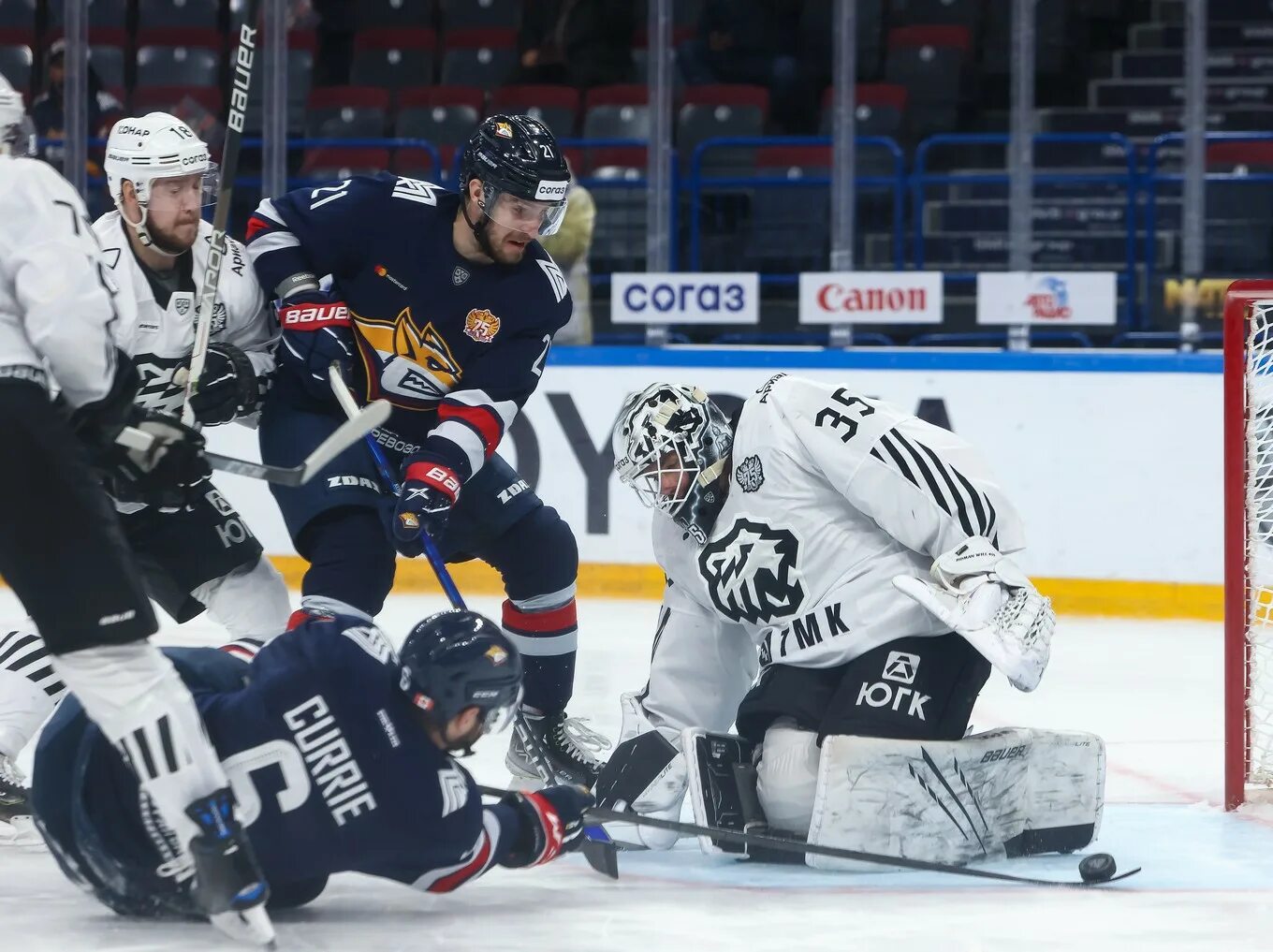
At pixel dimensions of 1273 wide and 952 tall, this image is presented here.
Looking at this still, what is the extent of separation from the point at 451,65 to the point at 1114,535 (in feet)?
10.5

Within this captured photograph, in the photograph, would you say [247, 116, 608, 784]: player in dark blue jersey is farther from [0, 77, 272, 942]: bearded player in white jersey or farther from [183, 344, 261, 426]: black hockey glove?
[0, 77, 272, 942]: bearded player in white jersey

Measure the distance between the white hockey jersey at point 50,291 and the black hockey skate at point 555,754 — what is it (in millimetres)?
1407

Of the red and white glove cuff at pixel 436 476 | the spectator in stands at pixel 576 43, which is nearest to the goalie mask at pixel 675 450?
the red and white glove cuff at pixel 436 476

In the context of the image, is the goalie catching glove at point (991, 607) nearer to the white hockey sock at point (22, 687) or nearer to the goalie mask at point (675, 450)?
the goalie mask at point (675, 450)

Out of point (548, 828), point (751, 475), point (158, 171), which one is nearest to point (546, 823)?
point (548, 828)

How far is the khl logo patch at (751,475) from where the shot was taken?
315cm

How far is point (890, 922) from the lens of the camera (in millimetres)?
2725

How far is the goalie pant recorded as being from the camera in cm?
253

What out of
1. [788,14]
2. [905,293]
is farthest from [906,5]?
[905,293]

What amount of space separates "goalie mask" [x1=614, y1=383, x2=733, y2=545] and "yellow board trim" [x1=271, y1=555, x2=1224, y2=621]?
9.39ft

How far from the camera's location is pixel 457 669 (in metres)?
2.51

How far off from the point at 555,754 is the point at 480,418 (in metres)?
0.67

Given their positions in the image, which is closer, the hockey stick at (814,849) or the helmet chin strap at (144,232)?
the hockey stick at (814,849)

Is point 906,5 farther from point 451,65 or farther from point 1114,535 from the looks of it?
point 1114,535
